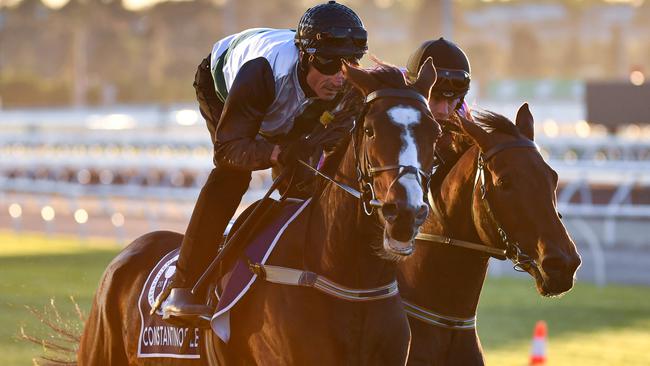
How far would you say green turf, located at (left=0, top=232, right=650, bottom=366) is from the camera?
11.6 m

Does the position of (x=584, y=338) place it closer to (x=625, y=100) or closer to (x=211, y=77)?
(x=211, y=77)

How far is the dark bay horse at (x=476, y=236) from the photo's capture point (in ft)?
18.6

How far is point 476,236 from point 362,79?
47.9 inches

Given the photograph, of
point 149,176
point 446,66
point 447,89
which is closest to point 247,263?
point 447,89

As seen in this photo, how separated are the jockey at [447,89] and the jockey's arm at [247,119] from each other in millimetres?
853

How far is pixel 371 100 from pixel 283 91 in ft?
2.13

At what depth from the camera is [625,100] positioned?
21.5m

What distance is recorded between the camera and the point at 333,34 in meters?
5.53

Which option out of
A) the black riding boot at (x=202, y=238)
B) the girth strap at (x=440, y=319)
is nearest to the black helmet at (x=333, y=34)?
the black riding boot at (x=202, y=238)

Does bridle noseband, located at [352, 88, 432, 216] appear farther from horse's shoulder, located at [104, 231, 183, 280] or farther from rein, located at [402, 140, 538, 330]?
horse's shoulder, located at [104, 231, 183, 280]

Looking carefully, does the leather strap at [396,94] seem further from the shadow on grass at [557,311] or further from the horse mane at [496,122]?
the shadow on grass at [557,311]

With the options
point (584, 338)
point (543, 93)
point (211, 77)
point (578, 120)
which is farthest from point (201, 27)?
point (211, 77)

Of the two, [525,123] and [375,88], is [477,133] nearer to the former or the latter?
[525,123]

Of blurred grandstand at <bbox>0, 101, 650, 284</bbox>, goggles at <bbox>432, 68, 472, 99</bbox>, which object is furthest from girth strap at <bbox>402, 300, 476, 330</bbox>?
blurred grandstand at <bbox>0, 101, 650, 284</bbox>
